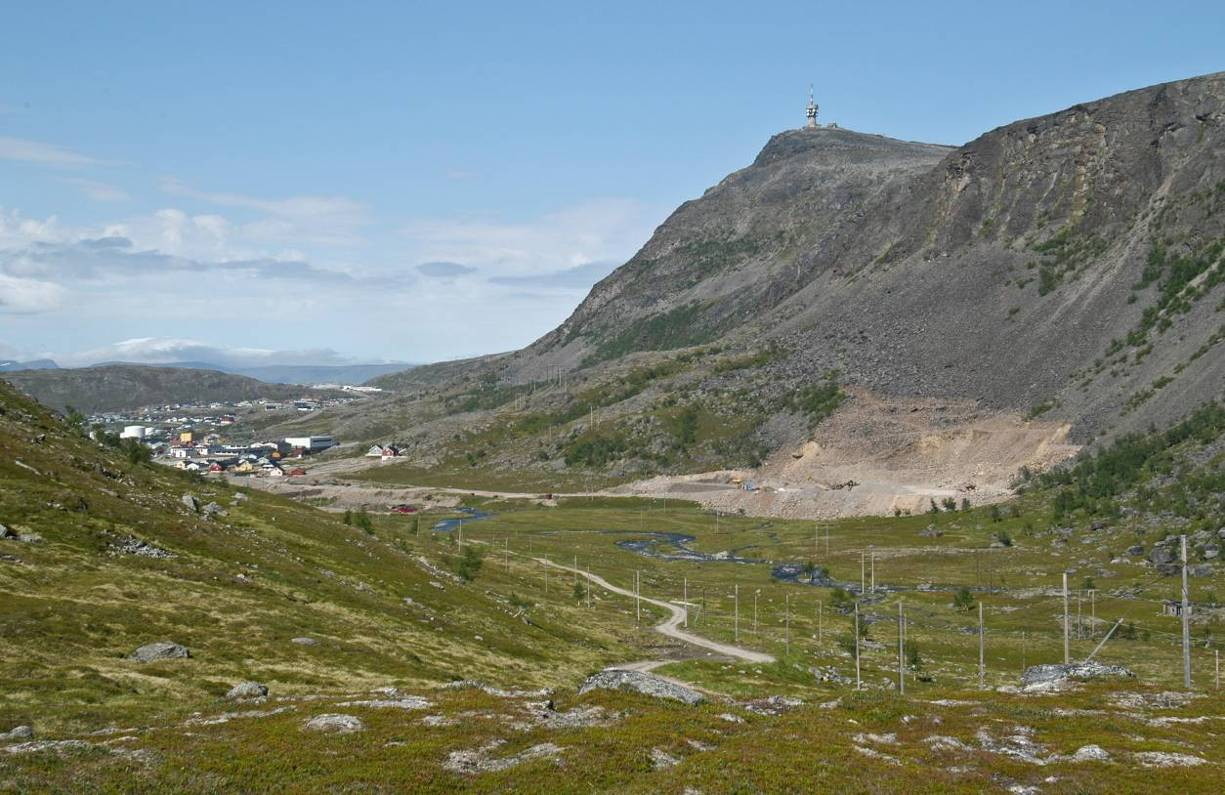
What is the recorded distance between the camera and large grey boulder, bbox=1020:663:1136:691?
2633 inches

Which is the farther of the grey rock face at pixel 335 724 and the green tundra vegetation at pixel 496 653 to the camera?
the grey rock face at pixel 335 724

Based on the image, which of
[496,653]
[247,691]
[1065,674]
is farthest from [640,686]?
[1065,674]

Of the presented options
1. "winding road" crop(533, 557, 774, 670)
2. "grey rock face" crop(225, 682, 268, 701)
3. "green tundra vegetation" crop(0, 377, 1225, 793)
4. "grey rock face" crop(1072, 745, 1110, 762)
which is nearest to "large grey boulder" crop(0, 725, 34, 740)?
"green tundra vegetation" crop(0, 377, 1225, 793)

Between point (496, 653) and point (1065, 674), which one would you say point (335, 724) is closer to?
point (496, 653)

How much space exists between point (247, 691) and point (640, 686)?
847 inches

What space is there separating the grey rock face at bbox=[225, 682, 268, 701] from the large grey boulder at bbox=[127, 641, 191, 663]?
28.4ft

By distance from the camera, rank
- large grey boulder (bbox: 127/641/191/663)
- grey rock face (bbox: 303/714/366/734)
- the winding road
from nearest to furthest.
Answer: grey rock face (bbox: 303/714/366/734) < large grey boulder (bbox: 127/641/191/663) < the winding road

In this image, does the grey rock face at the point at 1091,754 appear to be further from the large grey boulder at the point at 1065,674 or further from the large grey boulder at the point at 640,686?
the large grey boulder at the point at 1065,674

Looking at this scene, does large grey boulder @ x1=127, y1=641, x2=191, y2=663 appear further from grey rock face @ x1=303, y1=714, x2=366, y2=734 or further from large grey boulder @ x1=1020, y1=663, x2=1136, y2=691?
large grey boulder @ x1=1020, y1=663, x2=1136, y2=691

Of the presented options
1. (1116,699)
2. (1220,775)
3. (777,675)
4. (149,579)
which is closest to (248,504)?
(149,579)

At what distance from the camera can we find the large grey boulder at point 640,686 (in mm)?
54641

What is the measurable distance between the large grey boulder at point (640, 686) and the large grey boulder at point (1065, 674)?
83.6ft

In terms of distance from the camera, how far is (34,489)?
274 feet

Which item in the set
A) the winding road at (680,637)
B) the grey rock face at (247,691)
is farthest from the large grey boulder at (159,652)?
the winding road at (680,637)
